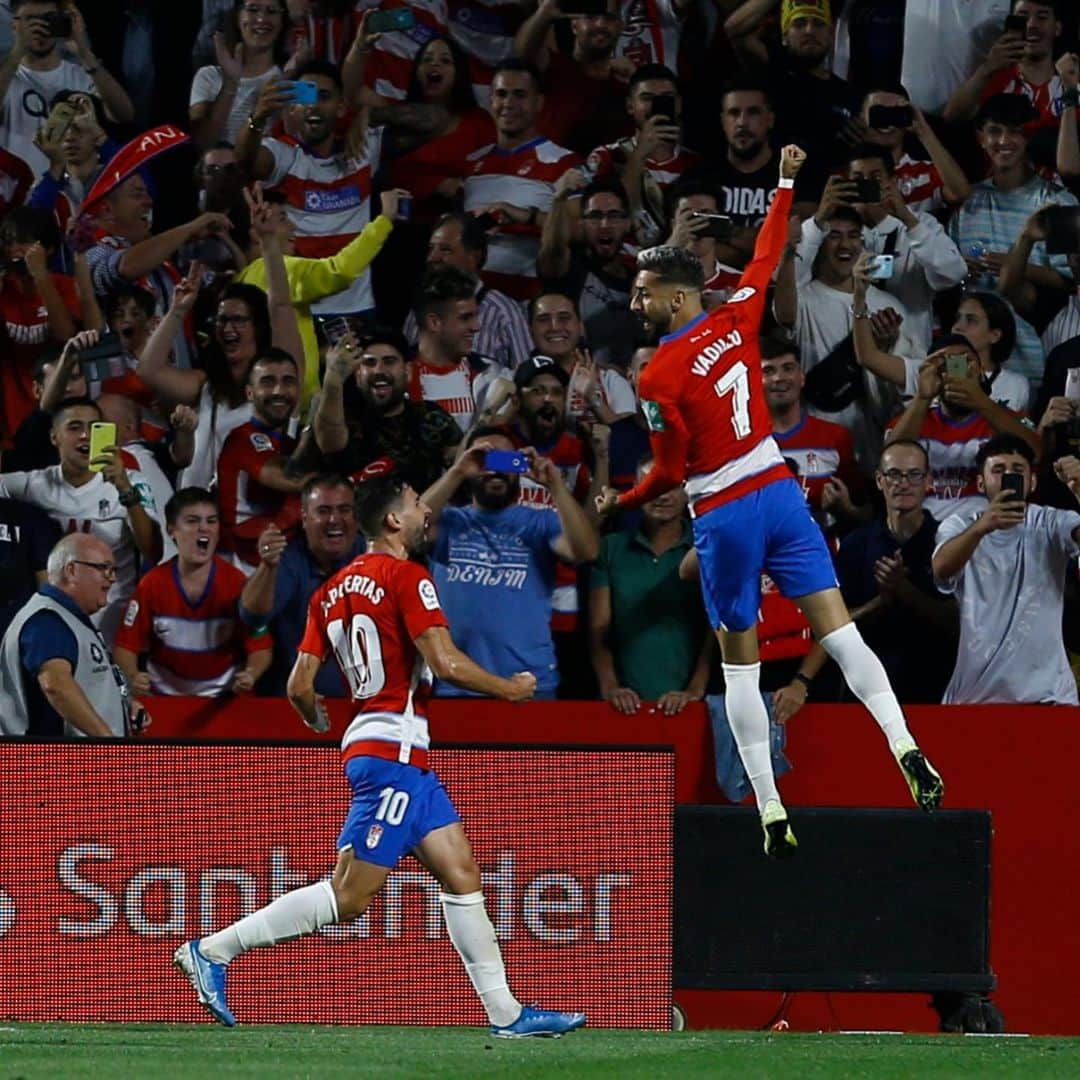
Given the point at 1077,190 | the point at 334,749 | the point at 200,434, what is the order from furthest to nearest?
1. the point at 1077,190
2. the point at 200,434
3. the point at 334,749

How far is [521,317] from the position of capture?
499 inches

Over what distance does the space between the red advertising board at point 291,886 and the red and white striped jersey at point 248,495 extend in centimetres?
202

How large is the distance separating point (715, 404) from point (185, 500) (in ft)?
11.4

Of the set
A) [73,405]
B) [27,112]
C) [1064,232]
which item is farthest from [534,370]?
[27,112]

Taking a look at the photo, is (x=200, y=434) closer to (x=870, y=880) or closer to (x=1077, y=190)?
(x=870, y=880)

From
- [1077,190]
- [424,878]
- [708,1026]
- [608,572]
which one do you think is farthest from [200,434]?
[1077,190]

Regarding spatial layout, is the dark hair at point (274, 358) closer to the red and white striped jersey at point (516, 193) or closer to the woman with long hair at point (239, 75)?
the red and white striped jersey at point (516, 193)

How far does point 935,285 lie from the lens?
1251 centimetres

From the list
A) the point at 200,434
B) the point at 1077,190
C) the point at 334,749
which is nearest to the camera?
the point at 334,749

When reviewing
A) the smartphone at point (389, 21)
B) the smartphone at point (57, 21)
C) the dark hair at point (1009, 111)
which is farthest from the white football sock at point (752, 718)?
the smartphone at point (57, 21)

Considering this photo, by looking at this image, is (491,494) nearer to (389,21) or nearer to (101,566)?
(101,566)

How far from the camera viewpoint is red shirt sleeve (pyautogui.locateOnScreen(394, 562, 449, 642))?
789 centimetres

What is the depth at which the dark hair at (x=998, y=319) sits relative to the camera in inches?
470

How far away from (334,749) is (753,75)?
531 cm
